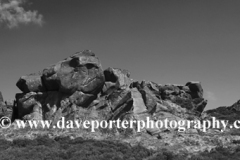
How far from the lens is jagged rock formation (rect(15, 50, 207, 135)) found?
43.3 m

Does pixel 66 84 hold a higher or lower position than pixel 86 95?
higher

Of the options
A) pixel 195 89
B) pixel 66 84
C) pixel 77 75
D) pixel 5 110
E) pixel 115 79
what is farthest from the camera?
pixel 5 110

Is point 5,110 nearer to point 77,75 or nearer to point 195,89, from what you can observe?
point 77,75

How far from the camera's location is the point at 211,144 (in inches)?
1324

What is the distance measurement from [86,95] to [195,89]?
28.2 meters

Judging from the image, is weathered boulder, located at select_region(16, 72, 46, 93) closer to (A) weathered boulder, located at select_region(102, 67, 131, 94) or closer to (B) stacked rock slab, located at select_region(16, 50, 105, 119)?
(B) stacked rock slab, located at select_region(16, 50, 105, 119)

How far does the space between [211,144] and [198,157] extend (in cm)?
788

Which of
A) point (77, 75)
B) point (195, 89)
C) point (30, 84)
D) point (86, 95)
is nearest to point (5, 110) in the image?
point (30, 84)

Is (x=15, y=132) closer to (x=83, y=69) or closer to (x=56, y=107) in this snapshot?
(x=56, y=107)

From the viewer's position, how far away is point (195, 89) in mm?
63125

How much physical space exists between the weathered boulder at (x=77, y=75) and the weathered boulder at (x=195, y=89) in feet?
80.2

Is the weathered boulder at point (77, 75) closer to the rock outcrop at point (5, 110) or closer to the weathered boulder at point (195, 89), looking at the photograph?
the rock outcrop at point (5, 110)

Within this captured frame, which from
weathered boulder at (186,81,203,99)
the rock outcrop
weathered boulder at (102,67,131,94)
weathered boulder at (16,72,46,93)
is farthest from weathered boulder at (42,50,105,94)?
weathered boulder at (186,81,203,99)

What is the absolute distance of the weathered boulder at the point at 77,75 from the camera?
45656 millimetres
